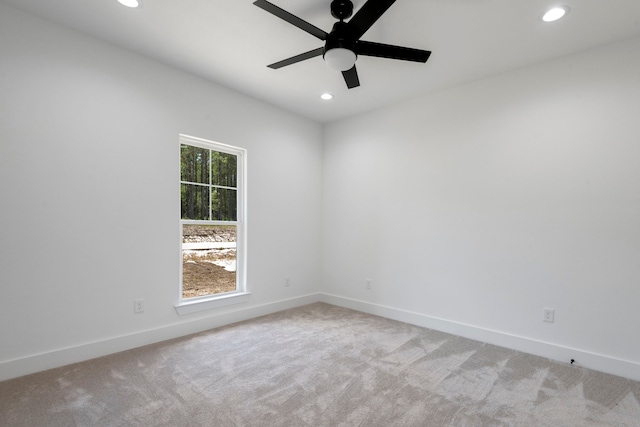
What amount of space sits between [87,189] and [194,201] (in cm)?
99

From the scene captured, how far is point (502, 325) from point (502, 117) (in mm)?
2059

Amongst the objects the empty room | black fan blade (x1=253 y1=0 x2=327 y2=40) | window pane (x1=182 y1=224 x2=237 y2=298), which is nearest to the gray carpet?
the empty room

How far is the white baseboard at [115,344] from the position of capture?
91.0 inches

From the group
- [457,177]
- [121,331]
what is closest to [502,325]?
[457,177]

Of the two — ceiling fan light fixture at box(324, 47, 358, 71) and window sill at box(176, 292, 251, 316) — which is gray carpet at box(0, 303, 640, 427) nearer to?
window sill at box(176, 292, 251, 316)

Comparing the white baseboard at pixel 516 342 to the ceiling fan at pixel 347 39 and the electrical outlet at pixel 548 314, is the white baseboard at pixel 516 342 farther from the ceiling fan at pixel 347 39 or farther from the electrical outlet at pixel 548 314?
Answer: the ceiling fan at pixel 347 39

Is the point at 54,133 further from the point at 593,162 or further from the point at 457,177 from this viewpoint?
the point at 593,162

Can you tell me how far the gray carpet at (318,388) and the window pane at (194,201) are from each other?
127 centimetres

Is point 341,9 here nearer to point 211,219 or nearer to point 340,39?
point 340,39

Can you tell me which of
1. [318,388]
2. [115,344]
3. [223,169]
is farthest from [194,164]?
[318,388]

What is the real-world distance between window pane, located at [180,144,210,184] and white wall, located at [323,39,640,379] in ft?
6.53

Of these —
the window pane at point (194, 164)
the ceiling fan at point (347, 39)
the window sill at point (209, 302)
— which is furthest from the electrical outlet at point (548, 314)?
the window pane at point (194, 164)

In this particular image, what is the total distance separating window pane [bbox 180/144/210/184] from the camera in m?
3.36

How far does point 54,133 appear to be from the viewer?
→ 248 centimetres
